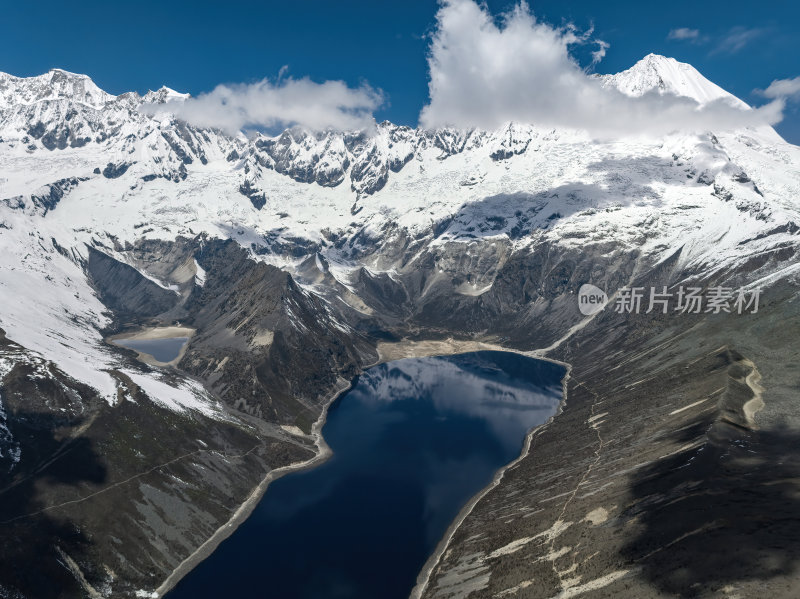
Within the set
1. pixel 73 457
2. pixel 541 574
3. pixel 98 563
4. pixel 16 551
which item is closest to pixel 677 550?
pixel 541 574

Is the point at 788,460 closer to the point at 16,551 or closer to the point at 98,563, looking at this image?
the point at 98,563

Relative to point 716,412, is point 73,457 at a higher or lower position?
higher

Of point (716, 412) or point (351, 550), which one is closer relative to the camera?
point (351, 550)

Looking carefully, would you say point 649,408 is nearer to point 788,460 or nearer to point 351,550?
point 788,460

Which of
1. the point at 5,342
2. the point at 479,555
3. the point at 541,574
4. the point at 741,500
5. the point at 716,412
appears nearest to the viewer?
the point at 741,500

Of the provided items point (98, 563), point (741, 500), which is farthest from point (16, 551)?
point (741, 500)

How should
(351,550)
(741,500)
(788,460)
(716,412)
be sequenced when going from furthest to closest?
1. (716,412)
2. (351,550)
3. (788,460)
4. (741,500)

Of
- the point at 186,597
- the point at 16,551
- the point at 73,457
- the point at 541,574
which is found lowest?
the point at 541,574

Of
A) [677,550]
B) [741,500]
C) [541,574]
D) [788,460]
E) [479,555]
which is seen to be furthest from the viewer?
[479,555]

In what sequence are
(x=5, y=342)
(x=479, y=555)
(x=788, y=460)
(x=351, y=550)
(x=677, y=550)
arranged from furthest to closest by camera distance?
(x=5, y=342)
(x=351, y=550)
(x=479, y=555)
(x=788, y=460)
(x=677, y=550)
